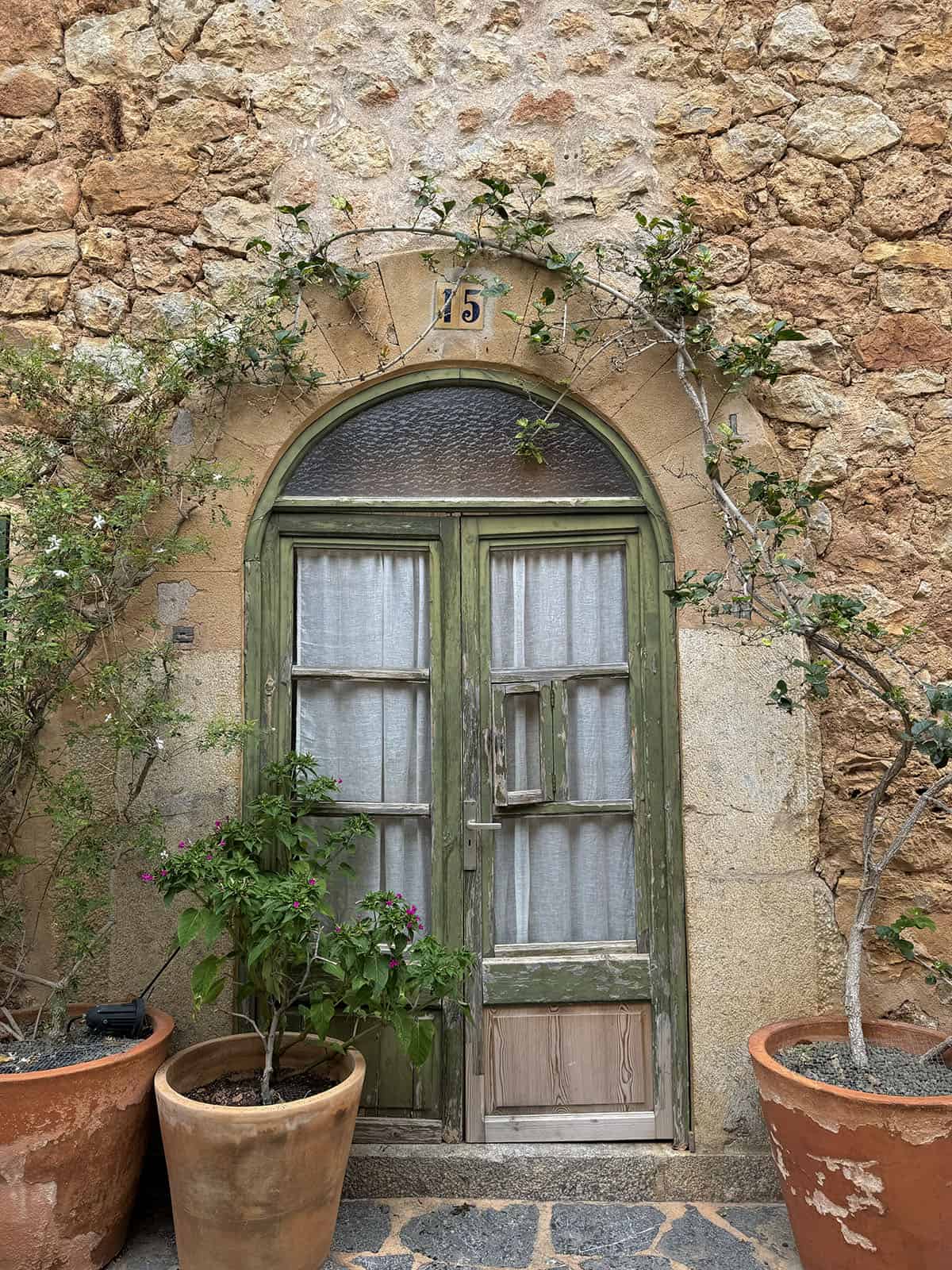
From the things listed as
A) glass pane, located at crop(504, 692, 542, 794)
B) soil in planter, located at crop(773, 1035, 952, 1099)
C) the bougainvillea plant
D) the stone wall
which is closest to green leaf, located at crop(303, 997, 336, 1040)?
the bougainvillea plant

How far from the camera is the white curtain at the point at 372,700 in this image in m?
3.06

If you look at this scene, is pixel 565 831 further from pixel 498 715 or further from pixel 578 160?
pixel 578 160

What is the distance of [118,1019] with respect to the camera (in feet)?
8.54

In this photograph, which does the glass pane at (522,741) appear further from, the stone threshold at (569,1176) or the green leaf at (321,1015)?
the stone threshold at (569,1176)

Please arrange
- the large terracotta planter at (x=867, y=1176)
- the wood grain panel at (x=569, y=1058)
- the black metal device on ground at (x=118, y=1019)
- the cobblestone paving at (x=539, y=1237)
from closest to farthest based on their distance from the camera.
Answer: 1. the large terracotta planter at (x=867, y=1176)
2. the cobblestone paving at (x=539, y=1237)
3. the black metal device on ground at (x=118, y=1019)
4. the wood grain panel at (x=569, y=1058)

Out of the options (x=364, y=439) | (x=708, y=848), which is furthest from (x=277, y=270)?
(x=708, y=848)

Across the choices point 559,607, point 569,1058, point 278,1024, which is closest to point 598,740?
point 559,607

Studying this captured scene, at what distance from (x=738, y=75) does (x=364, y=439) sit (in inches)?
68.1

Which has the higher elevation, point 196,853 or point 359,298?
point 359,298

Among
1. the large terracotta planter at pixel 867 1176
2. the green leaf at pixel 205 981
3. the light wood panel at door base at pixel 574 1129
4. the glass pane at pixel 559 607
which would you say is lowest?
the light wood panel at door base at pixel 574 1129

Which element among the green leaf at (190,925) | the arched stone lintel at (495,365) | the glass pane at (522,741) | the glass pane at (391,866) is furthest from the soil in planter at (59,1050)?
the arched stone lintel at (495,365)

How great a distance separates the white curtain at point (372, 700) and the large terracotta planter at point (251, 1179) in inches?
30.9

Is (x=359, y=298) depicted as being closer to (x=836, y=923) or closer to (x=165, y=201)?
(x=165, y=201)

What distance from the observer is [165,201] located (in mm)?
3109
